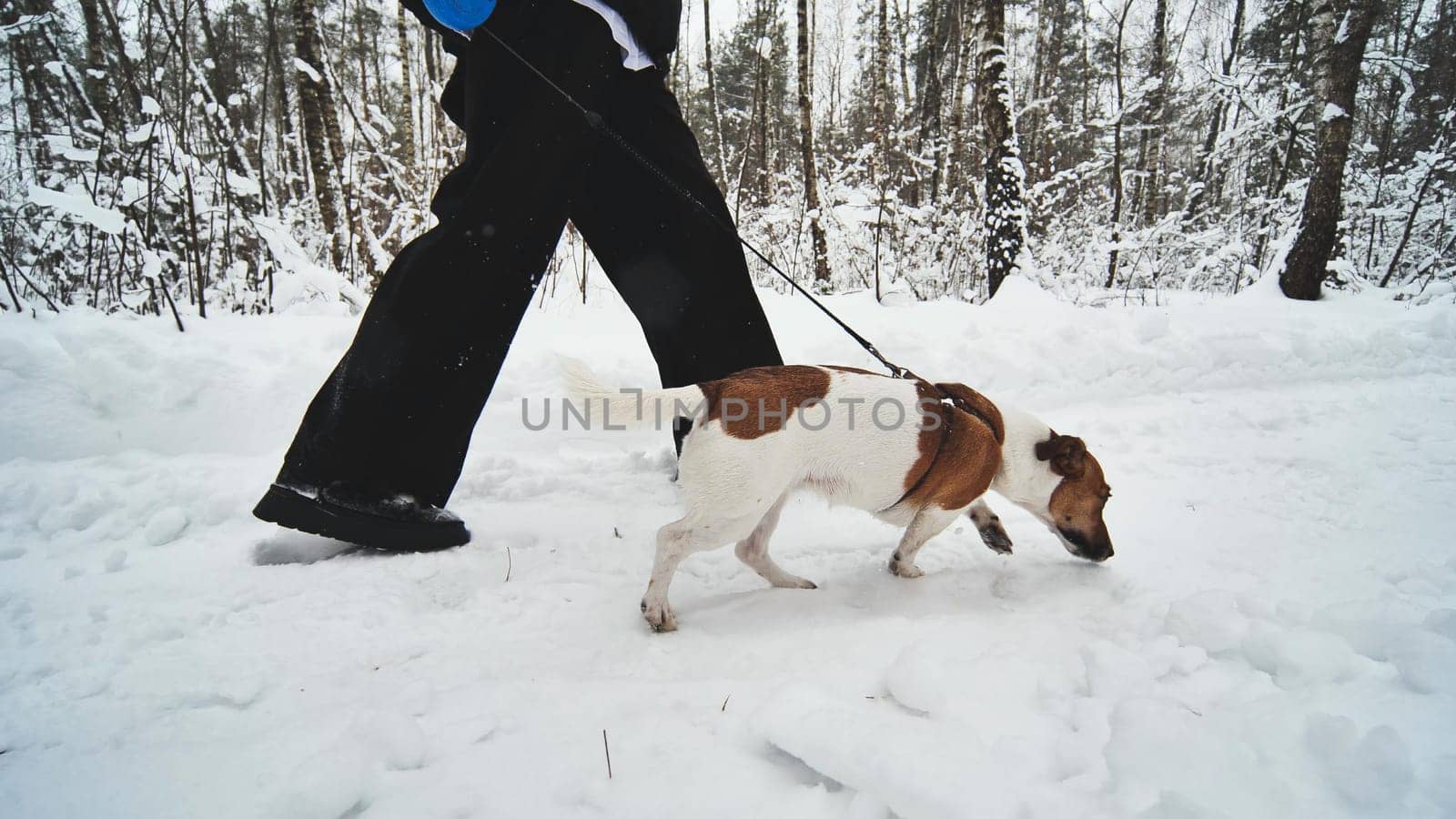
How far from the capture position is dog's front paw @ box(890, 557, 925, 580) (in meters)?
2.05

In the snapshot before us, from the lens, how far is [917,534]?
2.02 m

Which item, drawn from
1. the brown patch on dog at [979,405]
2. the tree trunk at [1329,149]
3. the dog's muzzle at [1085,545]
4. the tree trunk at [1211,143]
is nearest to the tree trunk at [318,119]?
the brown patch on dog at [979,405]

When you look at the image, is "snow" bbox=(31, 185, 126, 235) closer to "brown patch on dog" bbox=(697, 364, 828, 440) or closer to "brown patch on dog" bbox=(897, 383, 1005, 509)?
"brown patch on dog" bbox=(697, 364, 828, 440)

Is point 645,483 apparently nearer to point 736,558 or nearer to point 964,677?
point 736,558

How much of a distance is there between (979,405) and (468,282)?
1688mm

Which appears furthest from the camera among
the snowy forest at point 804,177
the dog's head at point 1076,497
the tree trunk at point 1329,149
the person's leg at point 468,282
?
the tree trunk at point 1329,149

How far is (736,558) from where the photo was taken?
2.12 m

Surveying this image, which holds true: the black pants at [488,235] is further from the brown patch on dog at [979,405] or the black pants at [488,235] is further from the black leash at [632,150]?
the brown patch on dog at [979,405]

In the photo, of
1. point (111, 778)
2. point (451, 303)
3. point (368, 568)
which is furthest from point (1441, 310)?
point (111, 778)

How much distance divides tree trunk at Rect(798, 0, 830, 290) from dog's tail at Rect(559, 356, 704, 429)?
6.36 metres

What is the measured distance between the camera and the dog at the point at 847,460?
168cm

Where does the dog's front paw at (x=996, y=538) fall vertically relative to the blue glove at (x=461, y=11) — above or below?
below

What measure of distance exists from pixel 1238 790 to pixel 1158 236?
10248mm

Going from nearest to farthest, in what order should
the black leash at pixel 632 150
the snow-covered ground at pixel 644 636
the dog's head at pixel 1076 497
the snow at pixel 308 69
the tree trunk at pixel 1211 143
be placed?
the snow-covered ground at pixel 644 636 → the black leash at pixel 632 150 → the dog's head at pixel 1076 497 → the snow at pixel 308 69 → the tree trunk at pixel 1211 143
